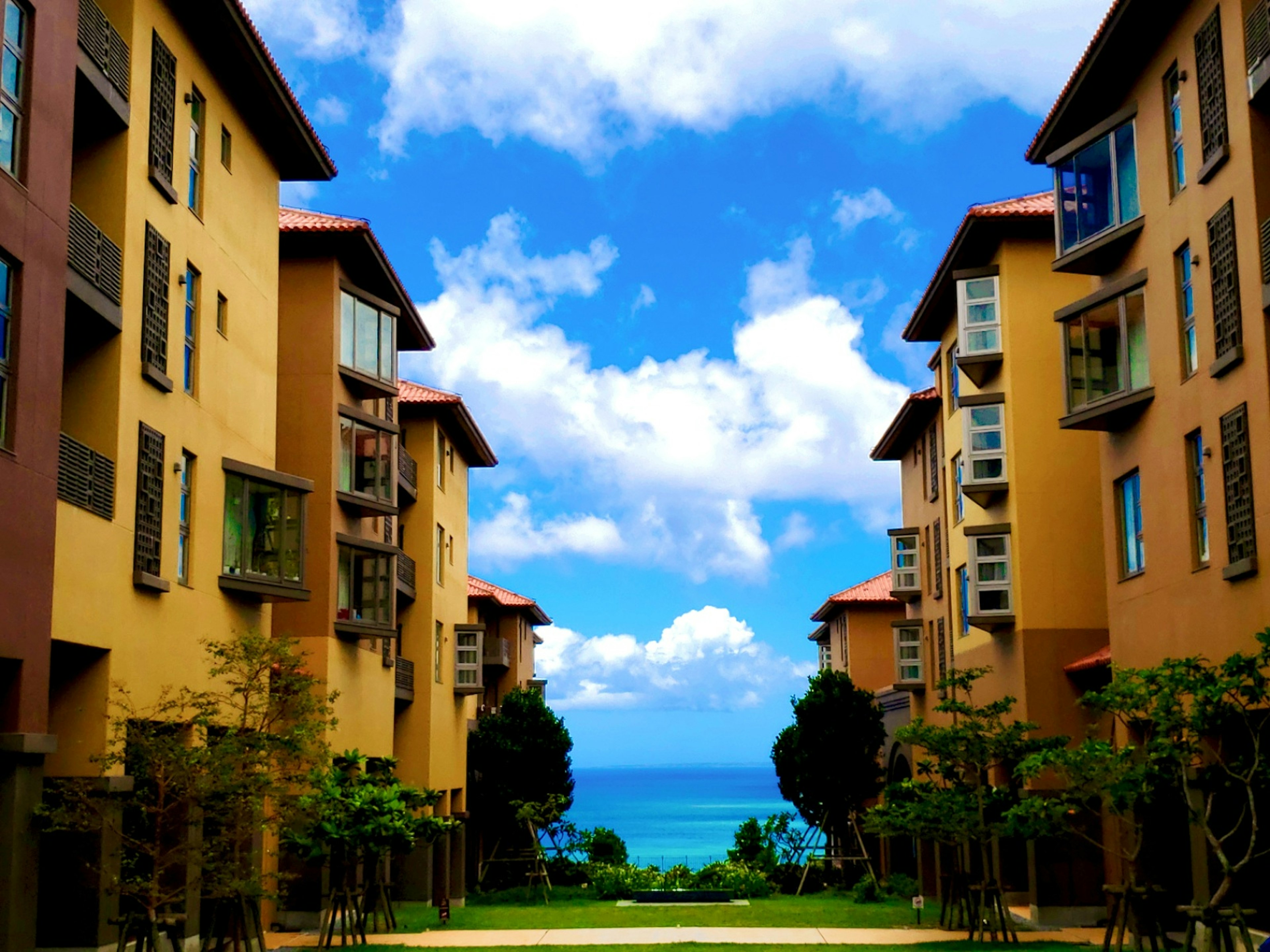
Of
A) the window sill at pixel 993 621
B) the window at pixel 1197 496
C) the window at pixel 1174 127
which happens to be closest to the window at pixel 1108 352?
the window at pixel 1197 496

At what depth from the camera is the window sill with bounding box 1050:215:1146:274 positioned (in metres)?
24.7

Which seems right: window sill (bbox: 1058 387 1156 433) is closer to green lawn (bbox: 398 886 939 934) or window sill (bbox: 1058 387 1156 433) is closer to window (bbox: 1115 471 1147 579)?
window (bbox: 1115 471 1147 579)

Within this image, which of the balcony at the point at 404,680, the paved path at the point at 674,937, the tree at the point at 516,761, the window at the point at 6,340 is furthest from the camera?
the tree at the point at 516,761

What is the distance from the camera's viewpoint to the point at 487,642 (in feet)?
186

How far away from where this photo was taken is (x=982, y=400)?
1273 inches

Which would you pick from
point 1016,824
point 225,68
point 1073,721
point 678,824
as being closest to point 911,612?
point 1073,721

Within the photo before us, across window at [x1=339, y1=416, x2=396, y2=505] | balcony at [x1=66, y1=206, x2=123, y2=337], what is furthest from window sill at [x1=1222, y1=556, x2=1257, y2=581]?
window at [x1=339, y1=416, x2=396, y2=505]

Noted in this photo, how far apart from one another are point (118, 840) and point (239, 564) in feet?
22.1

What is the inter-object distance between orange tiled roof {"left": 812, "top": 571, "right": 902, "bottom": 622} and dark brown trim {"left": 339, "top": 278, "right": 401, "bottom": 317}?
2547 cm

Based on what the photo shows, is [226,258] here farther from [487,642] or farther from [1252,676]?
[487,642]

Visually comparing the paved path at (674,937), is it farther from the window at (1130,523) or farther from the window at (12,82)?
the window at (12,82)

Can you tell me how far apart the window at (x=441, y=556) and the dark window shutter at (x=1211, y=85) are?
2675 cm

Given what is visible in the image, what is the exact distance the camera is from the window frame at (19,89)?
17781 mm

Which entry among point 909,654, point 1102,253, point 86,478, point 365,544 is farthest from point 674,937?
point 909,654
